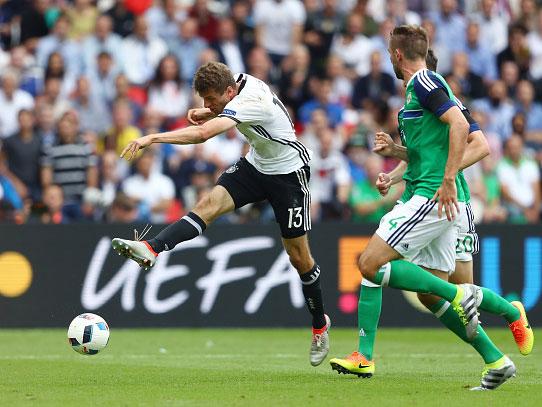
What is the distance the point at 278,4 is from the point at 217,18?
3.41 feet

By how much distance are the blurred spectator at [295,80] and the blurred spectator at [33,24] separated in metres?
3.91

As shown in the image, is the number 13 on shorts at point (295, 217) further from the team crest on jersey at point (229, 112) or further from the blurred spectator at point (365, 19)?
the blurred spectator at point (365, 19)

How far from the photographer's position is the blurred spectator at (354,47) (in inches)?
773

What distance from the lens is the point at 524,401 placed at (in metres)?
7.87

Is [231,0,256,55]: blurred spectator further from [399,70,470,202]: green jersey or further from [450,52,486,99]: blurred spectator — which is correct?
[399,70,470,202]: green jersey

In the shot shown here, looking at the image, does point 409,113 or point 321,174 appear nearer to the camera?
point 409,113

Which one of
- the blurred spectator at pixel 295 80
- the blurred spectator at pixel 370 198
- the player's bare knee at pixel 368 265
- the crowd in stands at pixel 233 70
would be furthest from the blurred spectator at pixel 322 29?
the player's bare knee at pixel 368 265

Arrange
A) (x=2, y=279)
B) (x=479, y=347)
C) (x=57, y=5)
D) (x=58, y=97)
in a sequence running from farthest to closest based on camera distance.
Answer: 1. (x=57, y=5)
2. (x=58, y=97)
3. (x=2, y=279)
4. (x=479, y=347)

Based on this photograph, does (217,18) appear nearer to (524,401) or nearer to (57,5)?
Result: (57,5)

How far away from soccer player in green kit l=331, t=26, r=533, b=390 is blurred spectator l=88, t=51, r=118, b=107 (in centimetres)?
980

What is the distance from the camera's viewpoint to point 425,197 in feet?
27.9

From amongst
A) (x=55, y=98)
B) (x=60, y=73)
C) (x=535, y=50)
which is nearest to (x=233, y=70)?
(x=60, y=73)

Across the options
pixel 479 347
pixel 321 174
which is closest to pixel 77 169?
pixel 321 174

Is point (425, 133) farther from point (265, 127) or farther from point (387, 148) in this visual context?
point (265, 127)
